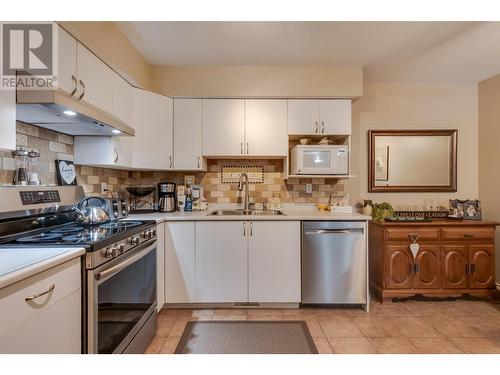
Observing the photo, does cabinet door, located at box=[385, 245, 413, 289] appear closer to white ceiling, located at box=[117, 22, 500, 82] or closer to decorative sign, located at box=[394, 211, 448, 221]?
decorative sign, located at box=[394, 211, 448, 221]

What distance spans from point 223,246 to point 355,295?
1296 mm

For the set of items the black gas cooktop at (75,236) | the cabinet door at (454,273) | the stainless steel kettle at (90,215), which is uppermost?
the stainless steel kettle at (90,215)

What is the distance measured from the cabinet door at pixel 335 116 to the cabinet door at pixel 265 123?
1.29 feet

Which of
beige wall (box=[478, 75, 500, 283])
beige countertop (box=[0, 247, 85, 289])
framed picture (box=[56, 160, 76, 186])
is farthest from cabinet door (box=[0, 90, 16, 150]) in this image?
beige wall (box=[478, 75, 500, 283])

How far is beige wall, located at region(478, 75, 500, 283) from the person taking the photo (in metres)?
3.11

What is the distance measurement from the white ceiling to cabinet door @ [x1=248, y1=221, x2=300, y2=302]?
1580 millimetres

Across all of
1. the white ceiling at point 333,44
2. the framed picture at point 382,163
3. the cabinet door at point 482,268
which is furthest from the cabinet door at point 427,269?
the white ceiling at point 333,44

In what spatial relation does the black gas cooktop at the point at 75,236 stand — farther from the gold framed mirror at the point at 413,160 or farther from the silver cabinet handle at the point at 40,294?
the gold framed mirror at the point at 413,160

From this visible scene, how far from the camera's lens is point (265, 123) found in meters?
2.91

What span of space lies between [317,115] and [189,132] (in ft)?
4.38

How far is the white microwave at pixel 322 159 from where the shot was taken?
2.87 m
